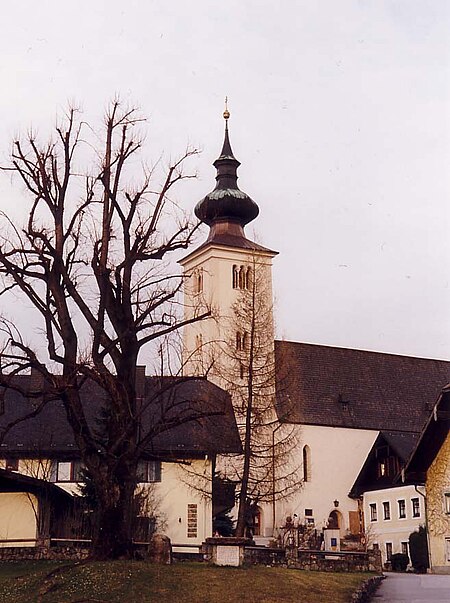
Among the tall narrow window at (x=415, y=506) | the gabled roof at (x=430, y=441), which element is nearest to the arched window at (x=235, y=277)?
the tall narrow window at (x=415, y=506)

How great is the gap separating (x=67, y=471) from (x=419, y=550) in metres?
16.7

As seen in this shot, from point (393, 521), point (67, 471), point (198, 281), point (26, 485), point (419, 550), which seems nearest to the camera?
point (26, 485)

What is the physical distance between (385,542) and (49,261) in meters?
33.4

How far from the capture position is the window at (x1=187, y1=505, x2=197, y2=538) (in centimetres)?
4419

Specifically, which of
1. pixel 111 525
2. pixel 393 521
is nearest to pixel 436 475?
pixel 393 521

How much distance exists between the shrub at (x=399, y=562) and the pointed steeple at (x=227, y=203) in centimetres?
3030

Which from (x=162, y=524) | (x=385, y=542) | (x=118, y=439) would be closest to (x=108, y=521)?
(x=118, y=439)

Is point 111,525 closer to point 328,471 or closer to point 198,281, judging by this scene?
point 328,471

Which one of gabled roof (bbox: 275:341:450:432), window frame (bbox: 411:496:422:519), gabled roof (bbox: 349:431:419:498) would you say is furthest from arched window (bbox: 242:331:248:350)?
gabled roof (bbox: 275:341:450:432)

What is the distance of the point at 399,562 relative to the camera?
45.0 meters

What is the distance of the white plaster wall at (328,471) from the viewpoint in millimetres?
61094

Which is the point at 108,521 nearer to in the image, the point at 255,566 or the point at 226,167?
the point at 255,566

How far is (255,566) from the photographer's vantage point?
1003 inches

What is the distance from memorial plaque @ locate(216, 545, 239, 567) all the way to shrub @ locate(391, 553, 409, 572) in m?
21.6
